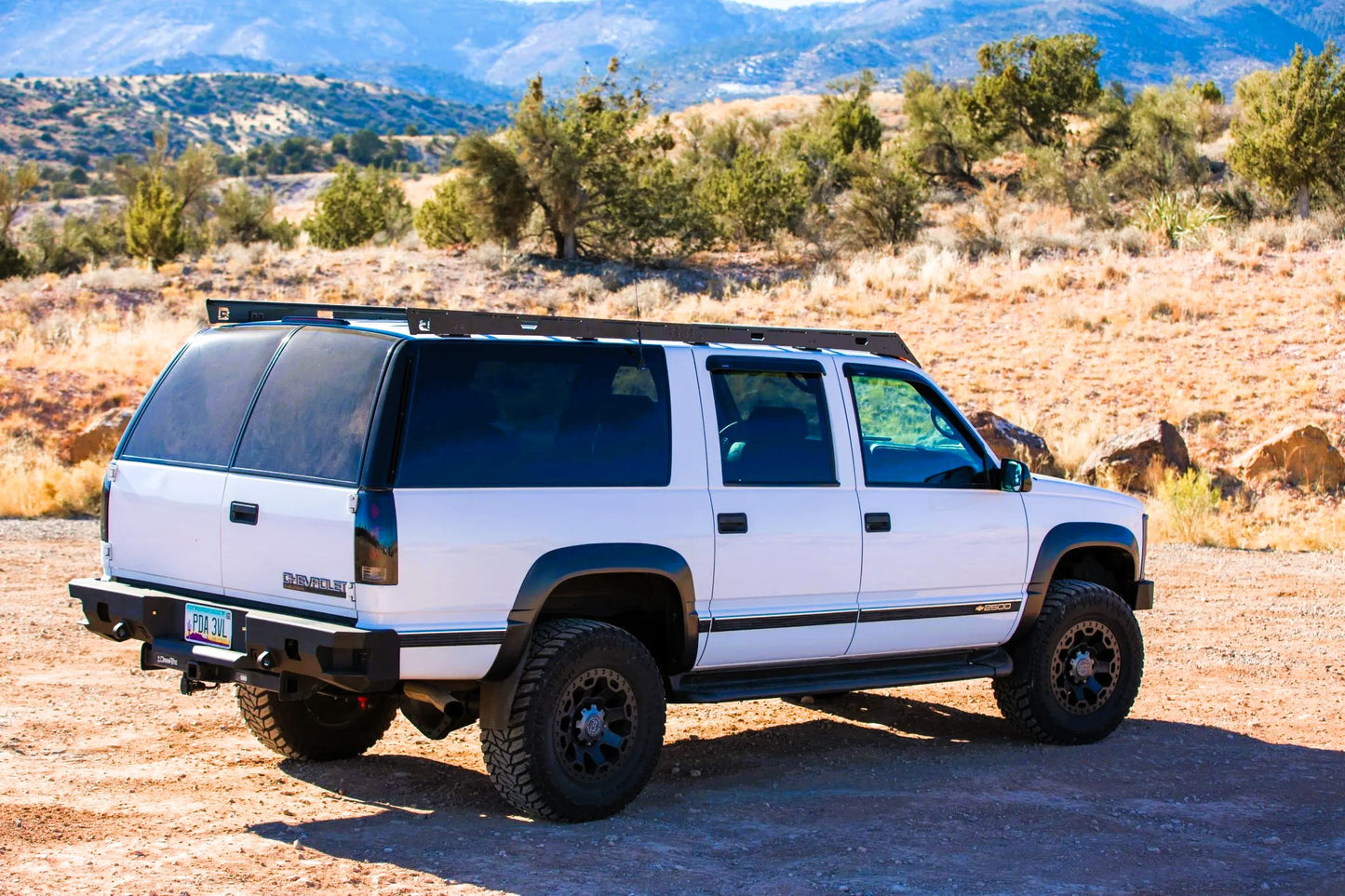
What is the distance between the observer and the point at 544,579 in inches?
220

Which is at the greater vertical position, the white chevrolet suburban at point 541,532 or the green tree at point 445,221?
the green tree at point 445,221

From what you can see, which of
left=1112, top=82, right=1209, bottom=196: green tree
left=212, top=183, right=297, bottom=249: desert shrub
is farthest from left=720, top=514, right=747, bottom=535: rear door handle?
left=212, top=183, right=297, bottom=249: desert shrub

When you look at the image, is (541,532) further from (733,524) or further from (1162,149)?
(1162,149)

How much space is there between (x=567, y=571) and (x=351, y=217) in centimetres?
3448

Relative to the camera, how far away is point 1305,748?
763cm

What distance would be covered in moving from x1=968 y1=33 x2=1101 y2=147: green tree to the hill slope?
66317 mm

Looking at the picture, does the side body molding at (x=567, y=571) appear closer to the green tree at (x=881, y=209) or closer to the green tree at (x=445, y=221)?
the green tree at (x=445, y=221)

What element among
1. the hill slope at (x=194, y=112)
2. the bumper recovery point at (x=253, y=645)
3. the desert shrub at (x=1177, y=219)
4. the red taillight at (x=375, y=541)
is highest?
the hill slope at (x=194, y=112)

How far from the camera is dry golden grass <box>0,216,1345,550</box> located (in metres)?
19.7

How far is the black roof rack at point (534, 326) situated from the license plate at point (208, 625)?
1206 millimetres

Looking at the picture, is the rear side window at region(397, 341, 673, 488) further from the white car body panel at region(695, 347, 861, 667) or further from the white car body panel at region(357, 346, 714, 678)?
the white car body panel at region(695, 347, 861, 667)

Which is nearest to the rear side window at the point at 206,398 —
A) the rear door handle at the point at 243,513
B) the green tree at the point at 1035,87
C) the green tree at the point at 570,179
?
the rear door handle at the point at 243,513

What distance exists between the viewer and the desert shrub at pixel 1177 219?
1189 inches

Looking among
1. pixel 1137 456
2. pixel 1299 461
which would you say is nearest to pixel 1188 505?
pixel 1137 456
